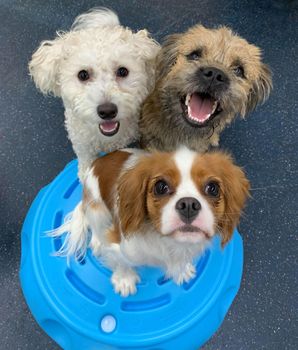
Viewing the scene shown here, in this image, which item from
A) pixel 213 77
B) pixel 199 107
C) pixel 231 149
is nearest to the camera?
pixel 213 77

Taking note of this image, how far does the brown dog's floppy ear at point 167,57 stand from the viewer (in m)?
1.56

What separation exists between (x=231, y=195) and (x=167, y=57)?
0.65m

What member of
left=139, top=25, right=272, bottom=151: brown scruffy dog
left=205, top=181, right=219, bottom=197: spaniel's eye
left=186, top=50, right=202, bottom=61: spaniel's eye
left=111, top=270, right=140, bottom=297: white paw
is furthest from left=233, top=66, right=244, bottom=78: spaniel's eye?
left=111, top=270, right=140, bottom=297: white paw

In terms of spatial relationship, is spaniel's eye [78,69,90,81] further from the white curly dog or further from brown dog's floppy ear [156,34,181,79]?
brown dog's floppy ear [156,34,181,79]

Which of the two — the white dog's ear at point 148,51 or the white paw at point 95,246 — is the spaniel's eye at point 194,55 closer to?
the white dog's ear at point 148,51

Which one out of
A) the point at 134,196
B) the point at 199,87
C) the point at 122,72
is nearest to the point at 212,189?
the point at 134,196

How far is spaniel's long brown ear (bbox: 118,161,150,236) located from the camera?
1.20 metres

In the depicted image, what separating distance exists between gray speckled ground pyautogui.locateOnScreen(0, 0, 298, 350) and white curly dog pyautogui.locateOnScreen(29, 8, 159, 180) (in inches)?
25.5

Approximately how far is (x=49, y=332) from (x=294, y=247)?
4.14 ft

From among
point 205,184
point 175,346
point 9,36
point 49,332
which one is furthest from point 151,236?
point 9,36

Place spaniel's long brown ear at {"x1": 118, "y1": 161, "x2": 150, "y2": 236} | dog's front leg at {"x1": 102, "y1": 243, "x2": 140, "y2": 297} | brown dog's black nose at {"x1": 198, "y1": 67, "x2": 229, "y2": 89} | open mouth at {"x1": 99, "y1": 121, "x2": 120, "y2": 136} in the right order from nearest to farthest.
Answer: spaniel's long brown ear at {"x1": 118, "y1": 161, "x2": 150, "y2": 236}
brown dog's black nose at {"x1": 198, "y1": 67, "x2": 229, "y2": 89}
open mouth at {"x1": 99, "y1": 121, "x2": 120, "y2": 136}
dog's front leg at {"x1": 102, "y1": 243, "x2": 140, "y2": 297}

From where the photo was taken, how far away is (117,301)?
171cm

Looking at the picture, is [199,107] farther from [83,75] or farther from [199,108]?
[83,75]

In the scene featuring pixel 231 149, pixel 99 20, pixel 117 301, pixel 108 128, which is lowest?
pixel 117 301
